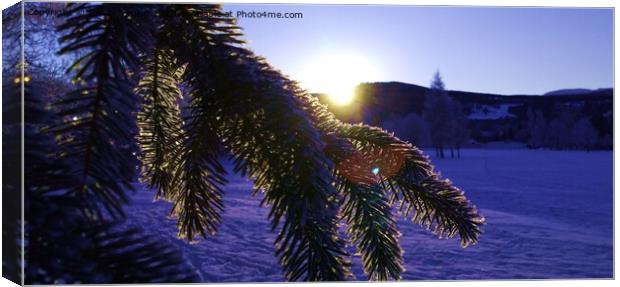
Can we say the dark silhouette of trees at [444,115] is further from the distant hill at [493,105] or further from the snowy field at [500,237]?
the snowy field at [500,237]

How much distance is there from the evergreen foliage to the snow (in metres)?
1.71

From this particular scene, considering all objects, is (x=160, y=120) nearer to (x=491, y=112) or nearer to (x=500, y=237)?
(x=491, y=112)

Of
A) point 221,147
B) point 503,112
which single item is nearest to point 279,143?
point 221,147

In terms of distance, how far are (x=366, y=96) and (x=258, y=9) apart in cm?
55

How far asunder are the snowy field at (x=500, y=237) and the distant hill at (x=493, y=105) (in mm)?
648

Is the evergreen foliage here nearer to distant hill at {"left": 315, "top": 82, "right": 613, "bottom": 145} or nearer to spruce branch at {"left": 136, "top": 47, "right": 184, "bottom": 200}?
spruce branch at {"left": 136, "top": 47, "right": 184, "bottom": 200}

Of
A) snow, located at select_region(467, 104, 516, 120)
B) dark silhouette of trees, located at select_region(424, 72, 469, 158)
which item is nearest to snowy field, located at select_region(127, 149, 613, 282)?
dark silhouette of trees, located at select_region(424, 72, 469, 158)

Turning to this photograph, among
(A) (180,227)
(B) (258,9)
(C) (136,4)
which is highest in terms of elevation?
(B) (258,9)

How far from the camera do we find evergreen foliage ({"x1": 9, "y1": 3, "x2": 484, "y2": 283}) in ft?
1.32

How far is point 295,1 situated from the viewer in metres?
1.46

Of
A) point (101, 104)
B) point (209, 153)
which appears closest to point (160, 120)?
point (209, 153)

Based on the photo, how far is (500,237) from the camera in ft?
17.9

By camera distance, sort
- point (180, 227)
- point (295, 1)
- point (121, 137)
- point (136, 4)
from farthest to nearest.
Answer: point (295, 1)
point (180, 227)
point (136, 4)
point (121, 137)

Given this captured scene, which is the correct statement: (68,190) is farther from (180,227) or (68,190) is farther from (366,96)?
(366,96)
